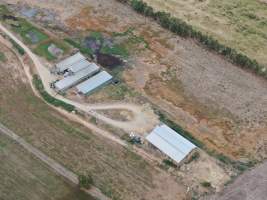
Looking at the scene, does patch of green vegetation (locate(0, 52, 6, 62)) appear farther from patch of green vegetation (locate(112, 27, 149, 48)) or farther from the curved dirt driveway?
patch of green vegetation (locate(112, 27, 149, 48))

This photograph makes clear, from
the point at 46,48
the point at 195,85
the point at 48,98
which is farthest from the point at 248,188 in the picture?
the point at 46,48

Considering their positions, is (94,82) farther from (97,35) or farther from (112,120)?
(97,35)

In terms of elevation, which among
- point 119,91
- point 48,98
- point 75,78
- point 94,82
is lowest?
point 48,98

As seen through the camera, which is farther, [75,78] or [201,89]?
[201,89]

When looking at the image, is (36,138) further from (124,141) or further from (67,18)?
(67,18)

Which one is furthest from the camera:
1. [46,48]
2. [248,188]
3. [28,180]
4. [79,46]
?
[79,46]
